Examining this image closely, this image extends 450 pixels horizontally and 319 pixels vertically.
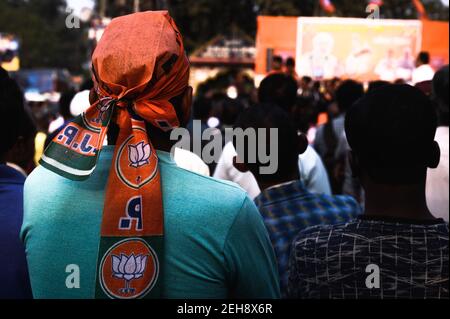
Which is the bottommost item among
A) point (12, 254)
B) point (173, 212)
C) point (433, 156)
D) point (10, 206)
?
point (12, 254)

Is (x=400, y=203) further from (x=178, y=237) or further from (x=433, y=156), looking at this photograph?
(x=178, y=237)

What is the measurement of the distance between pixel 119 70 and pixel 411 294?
101cm

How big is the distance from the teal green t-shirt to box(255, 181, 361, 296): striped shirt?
3.35 feet

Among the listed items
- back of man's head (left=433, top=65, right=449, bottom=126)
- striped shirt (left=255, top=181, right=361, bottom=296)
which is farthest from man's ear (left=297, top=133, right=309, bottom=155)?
back of man's head (left=433, top=65, right=449, bottom=126)

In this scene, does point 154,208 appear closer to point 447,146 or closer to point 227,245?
point 227,245

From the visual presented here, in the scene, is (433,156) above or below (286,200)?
above

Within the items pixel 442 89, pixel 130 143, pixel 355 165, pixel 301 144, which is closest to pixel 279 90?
pixel 442 89

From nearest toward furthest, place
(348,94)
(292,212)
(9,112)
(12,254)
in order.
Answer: (12,254)
(9,112)
(292,212)
(348,94)

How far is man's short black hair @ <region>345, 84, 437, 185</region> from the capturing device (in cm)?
221

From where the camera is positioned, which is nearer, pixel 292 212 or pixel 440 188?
pixel 292 212

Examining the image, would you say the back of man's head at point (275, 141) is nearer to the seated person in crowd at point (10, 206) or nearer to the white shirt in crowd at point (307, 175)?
the white shirt in crowd at point (307, 175)

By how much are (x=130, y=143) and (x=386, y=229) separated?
77 centimetres

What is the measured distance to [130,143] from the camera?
6.62 feet

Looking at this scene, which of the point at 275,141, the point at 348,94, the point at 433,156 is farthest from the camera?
the point at 348,94
